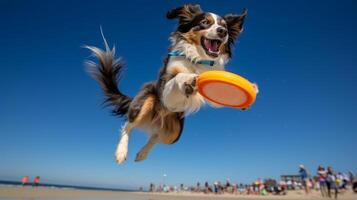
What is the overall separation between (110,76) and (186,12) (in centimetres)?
219

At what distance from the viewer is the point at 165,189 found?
29938 millimetres

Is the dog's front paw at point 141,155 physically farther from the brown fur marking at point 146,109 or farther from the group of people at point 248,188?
the group of people at point 248,188

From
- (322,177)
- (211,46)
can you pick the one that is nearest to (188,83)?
(211,46)

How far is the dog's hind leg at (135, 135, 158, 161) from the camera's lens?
5.44 m

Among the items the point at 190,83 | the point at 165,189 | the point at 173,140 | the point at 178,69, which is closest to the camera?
the point at 190,83

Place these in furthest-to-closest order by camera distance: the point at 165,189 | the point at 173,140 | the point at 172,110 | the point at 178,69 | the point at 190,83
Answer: the point at 165,189 < the point at 173,140 < the point at 172,110 < the point at 178,69 < the point at 190,83

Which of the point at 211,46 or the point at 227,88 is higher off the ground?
the point at 211,46

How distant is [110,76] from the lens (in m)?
6.27

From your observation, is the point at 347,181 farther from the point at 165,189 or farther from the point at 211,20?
the point at 165,189

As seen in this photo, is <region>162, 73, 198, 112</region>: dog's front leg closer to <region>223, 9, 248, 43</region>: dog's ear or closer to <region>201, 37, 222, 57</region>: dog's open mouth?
<region>201, 37, 222, 57</region>: dog's open mouth

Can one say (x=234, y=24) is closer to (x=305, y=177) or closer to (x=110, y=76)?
(x=110, y=76)

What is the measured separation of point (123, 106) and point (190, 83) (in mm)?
2452

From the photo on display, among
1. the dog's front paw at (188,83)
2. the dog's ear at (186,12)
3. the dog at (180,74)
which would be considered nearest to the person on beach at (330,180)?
the dog at (180,74)

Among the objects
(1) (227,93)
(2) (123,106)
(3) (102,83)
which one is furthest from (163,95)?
(3) (102,83)
